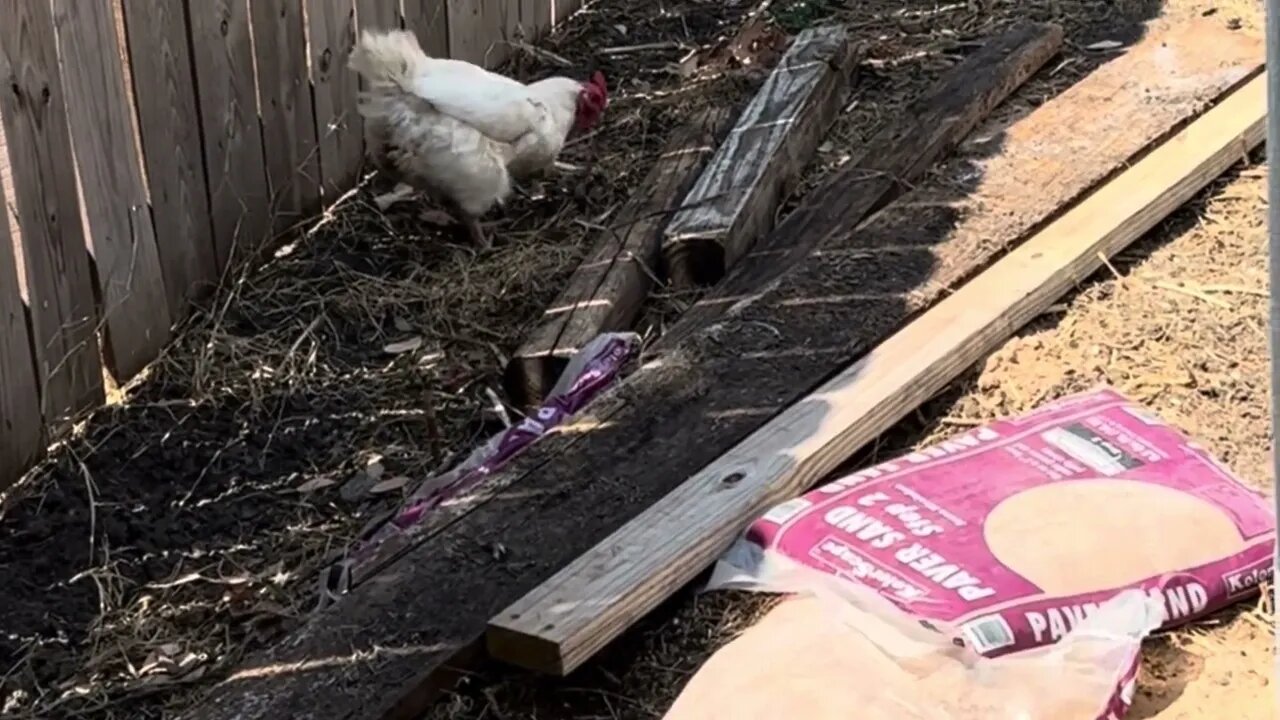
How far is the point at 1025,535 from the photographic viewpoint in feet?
8.45

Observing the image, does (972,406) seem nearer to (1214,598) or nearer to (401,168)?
(1214,598)

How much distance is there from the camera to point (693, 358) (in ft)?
11.0

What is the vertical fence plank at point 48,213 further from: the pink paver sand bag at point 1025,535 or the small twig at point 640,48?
the small twig at point 640,48

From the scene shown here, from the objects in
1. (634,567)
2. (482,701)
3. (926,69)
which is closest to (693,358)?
(634,567)

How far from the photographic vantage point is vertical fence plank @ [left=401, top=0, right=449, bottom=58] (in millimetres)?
5023

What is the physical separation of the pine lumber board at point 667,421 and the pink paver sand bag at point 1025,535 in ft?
1.12

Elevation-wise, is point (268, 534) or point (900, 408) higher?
point (900, 408)

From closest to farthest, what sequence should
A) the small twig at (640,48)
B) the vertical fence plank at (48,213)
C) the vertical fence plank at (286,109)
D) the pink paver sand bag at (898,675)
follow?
the pink paver sand bag at (898,675)
the vertical fence plank at (48,213)
the vertical fence plank at (286,109)
the small twig at (640,48)

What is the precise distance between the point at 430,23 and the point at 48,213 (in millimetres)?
1768

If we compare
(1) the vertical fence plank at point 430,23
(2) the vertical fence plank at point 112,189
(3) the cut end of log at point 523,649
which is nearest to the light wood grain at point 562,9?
(1) the vertical fence plank at point 430,23

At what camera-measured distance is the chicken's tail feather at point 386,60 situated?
4422mm

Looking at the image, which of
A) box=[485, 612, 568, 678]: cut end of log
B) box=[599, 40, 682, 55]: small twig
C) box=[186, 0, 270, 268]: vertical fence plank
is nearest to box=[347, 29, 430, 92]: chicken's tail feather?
box=[186, 0, 270, 268]: vertical fence plank

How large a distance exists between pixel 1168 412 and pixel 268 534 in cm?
179

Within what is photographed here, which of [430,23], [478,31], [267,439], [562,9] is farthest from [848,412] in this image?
[562,9]
